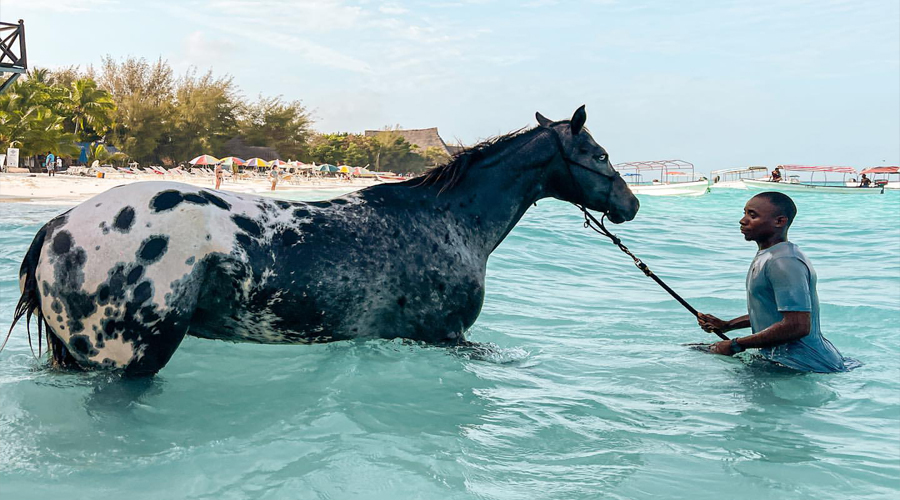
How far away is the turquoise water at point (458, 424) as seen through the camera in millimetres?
2873

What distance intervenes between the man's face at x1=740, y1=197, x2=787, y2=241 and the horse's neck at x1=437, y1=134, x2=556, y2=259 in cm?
129

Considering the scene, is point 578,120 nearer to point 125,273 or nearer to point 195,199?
point 195,199

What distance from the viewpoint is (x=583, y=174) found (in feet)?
14.6

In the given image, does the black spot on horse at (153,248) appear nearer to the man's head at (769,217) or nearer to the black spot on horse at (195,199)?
the black spot on horse at (195,199)

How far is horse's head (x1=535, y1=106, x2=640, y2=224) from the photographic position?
14.5ft

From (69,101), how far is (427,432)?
164ft

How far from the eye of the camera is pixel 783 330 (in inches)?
164

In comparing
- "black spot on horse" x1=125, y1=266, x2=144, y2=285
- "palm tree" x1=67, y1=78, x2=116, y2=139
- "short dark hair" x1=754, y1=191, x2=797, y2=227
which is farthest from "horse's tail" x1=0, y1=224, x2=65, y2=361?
"palm tree" x1=67, y1=78, x2=116, y2=139

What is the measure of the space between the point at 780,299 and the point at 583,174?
1380mm

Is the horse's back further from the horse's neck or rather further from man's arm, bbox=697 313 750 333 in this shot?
man's arm, bbox=697 313 750 333

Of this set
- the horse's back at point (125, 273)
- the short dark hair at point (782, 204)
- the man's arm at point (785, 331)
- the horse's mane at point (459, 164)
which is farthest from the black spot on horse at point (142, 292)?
the short dark hair at point (782, 204)

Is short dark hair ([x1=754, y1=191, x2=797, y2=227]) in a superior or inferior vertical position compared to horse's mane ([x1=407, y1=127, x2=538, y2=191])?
inferior

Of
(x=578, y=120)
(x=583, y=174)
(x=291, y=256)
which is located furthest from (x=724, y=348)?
(x=291, y=256)

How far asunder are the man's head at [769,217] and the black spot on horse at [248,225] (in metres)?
2.91
